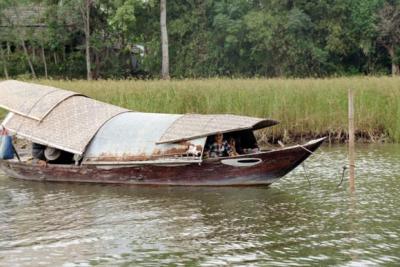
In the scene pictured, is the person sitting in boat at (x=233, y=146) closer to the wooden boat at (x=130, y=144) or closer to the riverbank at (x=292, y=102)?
the wooden boat at (x=130, y=144)

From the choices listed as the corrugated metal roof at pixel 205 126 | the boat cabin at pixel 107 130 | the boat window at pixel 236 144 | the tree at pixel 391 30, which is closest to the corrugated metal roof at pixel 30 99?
the boat cabin at pixel 107 130

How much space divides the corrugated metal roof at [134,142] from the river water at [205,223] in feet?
A: 1.90

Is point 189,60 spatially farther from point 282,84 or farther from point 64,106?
point 64,106

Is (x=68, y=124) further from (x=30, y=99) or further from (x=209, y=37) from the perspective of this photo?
(x=209, y=37)

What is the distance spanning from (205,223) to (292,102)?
27.7 ft

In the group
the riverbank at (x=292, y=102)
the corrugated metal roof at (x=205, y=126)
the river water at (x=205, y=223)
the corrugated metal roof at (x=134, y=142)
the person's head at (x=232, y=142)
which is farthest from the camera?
the riverbank at (x=292, y=102)

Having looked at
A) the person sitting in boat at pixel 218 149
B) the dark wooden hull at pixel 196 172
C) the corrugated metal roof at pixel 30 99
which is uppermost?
the corrugated metal roof at pixel 30 99

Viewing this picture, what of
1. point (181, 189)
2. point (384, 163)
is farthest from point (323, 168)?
point (181, 189)

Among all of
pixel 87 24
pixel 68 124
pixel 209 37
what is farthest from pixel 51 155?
pixel 209 37

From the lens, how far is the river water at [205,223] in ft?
27.2

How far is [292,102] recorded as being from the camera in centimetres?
1791

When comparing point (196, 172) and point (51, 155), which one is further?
point (51, 155)

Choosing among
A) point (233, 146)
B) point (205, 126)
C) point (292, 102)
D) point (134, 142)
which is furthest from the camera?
point (292, 102)

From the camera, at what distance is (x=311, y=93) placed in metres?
18.0
